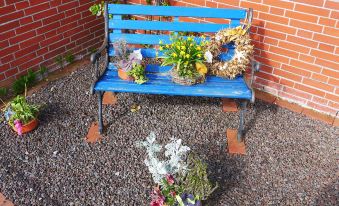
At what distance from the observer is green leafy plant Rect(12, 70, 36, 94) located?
3.68 meters

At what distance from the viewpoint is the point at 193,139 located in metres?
3.13

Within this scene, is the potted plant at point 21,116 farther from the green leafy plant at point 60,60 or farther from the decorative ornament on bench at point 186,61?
the decorative ornament on bench at point 186,61

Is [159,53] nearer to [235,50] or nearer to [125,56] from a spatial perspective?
[125,56]

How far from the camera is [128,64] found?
3047 mm

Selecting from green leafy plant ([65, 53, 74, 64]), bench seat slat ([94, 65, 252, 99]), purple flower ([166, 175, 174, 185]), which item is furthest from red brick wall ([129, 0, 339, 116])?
purple flower ([166, 175, 174, 185])

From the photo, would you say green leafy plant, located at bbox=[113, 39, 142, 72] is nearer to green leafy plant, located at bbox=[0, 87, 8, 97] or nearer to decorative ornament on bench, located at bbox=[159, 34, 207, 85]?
decorative ornament on bench, located at bbox=[159, 34, 207, 85]

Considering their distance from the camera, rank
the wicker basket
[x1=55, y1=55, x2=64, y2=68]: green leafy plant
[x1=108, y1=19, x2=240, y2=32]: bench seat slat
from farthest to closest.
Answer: [x1=55, y1=55, x2=64, y2=68]: green leafy plant, [x1=108, y1=19, x2=240, y2=32]: bench seat slat, the wicker basket

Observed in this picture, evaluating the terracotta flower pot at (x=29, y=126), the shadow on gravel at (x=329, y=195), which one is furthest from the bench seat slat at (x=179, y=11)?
the shadow on gravel at (x=329, y=195)

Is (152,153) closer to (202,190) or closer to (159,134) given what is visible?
(202,190)

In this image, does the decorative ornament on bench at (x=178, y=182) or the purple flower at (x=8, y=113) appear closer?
the decorative ornament on bench at (x=178, y=182)

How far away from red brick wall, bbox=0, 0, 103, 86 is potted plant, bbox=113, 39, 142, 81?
1.16m

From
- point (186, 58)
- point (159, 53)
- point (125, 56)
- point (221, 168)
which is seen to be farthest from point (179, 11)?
point (221, 168)

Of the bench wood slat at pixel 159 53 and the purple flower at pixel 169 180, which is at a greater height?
the bench wood slat at pixel 159 53

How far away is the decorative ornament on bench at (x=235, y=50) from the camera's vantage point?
10.1ft
